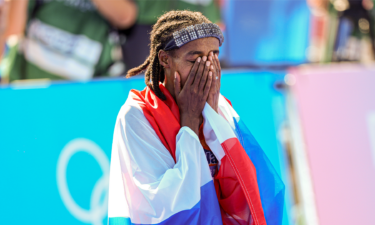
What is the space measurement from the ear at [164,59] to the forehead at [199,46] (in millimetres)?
79

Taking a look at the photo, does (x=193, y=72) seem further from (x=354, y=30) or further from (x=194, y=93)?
(x=354, y=30)

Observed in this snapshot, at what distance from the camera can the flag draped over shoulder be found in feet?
4.81

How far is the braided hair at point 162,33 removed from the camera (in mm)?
1614

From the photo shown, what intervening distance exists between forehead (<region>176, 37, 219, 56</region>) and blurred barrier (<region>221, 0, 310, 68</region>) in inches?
103

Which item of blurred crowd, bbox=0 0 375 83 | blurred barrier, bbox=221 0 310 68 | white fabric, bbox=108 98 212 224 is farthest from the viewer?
blurred barrier, bbox=221 0 310 68

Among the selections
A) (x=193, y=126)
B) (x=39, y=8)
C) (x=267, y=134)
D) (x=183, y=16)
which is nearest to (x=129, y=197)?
(x=193, y=126)

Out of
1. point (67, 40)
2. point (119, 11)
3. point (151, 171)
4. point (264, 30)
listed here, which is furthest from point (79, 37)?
point (151, 171)

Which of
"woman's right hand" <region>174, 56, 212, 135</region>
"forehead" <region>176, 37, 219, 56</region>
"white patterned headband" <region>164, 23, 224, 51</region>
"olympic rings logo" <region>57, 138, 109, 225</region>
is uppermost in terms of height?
"white patterned headband" <region>164, 23, 224, 51</region>

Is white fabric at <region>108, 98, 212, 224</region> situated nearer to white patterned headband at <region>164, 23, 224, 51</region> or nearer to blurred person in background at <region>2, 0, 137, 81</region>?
white patterned headband at <region>164, 23, 224, 51</region>

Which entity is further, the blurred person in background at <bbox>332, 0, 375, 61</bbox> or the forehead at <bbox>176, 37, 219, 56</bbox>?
the blurred person in background at <bbox>332, 0, 375, 61</bbox>

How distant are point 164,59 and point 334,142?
6.34 ft

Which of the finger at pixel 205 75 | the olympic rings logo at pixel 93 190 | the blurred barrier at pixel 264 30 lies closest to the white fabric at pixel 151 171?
the finger at pixel 205 75

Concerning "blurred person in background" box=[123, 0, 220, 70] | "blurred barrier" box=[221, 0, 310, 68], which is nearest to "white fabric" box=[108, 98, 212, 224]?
"blurred person in background" box=[123, 0, 220, 70]

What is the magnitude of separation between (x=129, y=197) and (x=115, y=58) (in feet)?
8.58
